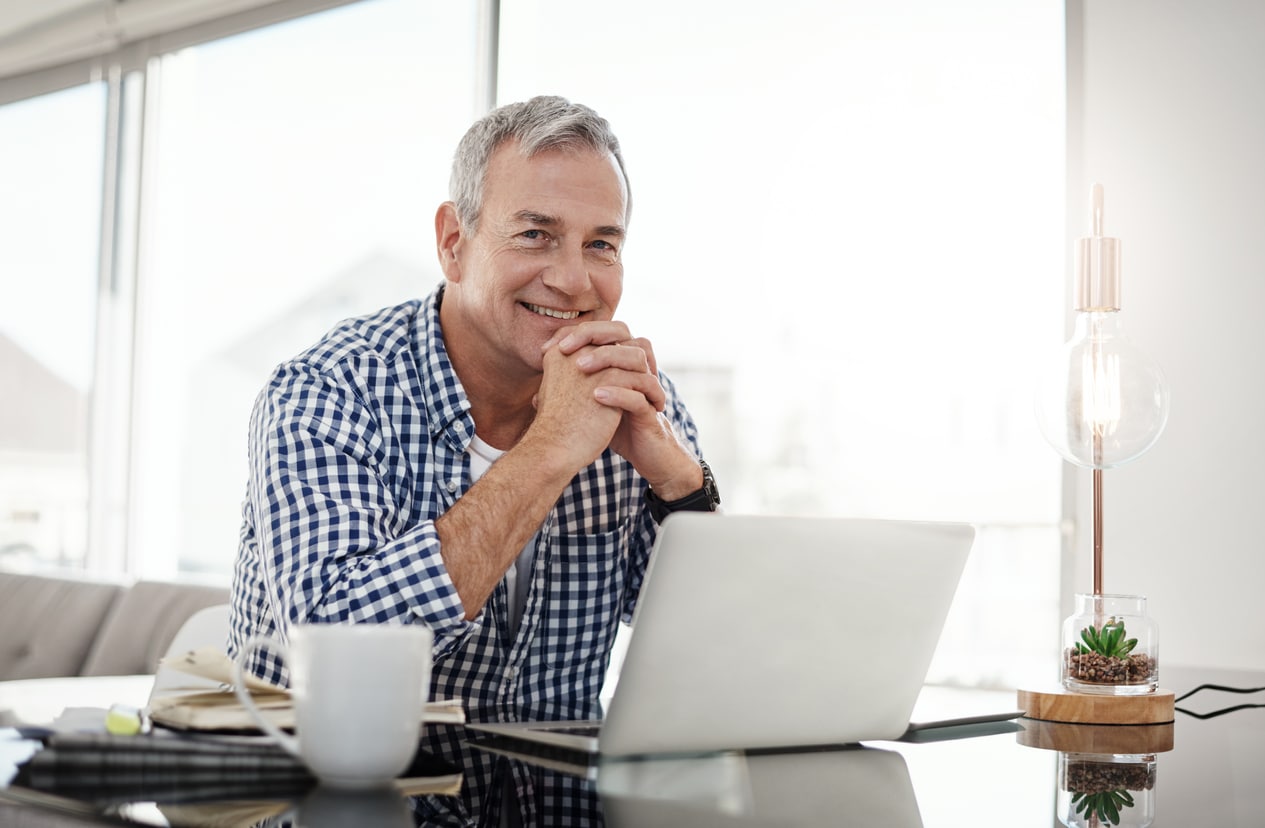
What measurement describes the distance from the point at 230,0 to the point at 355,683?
164 inches

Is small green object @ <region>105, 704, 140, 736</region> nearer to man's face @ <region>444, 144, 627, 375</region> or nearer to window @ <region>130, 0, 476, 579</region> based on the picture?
man's face @ <region>444, 144, 627, 375</region>

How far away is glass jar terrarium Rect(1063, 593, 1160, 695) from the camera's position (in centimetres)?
129

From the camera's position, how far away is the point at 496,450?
5.09 ft

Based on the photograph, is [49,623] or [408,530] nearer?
[408,530]

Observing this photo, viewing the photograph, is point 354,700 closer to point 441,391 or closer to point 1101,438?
point 441,391

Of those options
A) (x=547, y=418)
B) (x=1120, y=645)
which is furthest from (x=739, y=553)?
(x=1120, y=645)

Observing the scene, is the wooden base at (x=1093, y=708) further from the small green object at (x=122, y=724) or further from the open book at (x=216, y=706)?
the small green object at (x=122, y=724)

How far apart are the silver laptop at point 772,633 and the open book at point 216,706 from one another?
15 centimetres

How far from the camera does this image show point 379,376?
141 centimetres

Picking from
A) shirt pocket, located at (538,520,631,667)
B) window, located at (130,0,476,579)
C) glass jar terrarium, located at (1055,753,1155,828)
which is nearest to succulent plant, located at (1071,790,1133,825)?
glass jar terrarium, located at (1055,753,1155,828)

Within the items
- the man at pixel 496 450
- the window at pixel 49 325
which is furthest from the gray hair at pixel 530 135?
the window at pixel 49 325

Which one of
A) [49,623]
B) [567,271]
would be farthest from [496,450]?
[49,623]

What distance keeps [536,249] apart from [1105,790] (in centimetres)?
95

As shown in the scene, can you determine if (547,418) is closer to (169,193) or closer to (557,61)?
(557,61)
